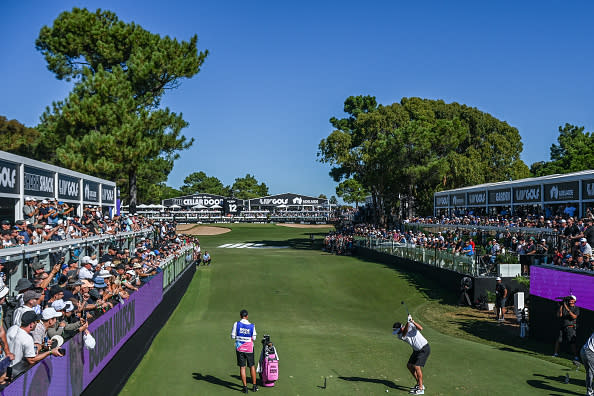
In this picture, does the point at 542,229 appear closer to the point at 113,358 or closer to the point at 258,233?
the point at 113,358

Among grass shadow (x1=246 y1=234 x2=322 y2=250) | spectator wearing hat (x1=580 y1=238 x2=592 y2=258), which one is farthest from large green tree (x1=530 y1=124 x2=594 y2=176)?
spectator wearing hat (x1=580 y1=238 x2=592 y2=258)

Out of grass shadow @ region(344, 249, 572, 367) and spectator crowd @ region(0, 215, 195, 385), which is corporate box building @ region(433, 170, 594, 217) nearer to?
grass shadow @ region(344, 249, 572, 367)

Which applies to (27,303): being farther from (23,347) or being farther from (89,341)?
(89,341)

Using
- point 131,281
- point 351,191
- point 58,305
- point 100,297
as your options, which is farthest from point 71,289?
point 351,191

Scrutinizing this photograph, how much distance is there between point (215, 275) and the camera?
2853 cm

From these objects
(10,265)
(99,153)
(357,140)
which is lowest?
(10,265)

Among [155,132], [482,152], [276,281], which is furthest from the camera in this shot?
[482,152]

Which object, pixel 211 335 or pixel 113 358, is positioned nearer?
pixel 113 358

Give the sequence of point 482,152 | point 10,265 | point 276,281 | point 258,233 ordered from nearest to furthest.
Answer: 1. point 10,265
2. point 276,281
3. point 482,152
4. point 258,233

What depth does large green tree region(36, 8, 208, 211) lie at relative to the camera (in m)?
35.6

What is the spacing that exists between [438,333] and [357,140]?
40625mm

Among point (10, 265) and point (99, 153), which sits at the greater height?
point (99, 153)

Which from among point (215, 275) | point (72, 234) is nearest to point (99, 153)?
point (215, 275)

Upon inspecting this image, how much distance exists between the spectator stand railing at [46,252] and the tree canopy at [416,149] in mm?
35550
